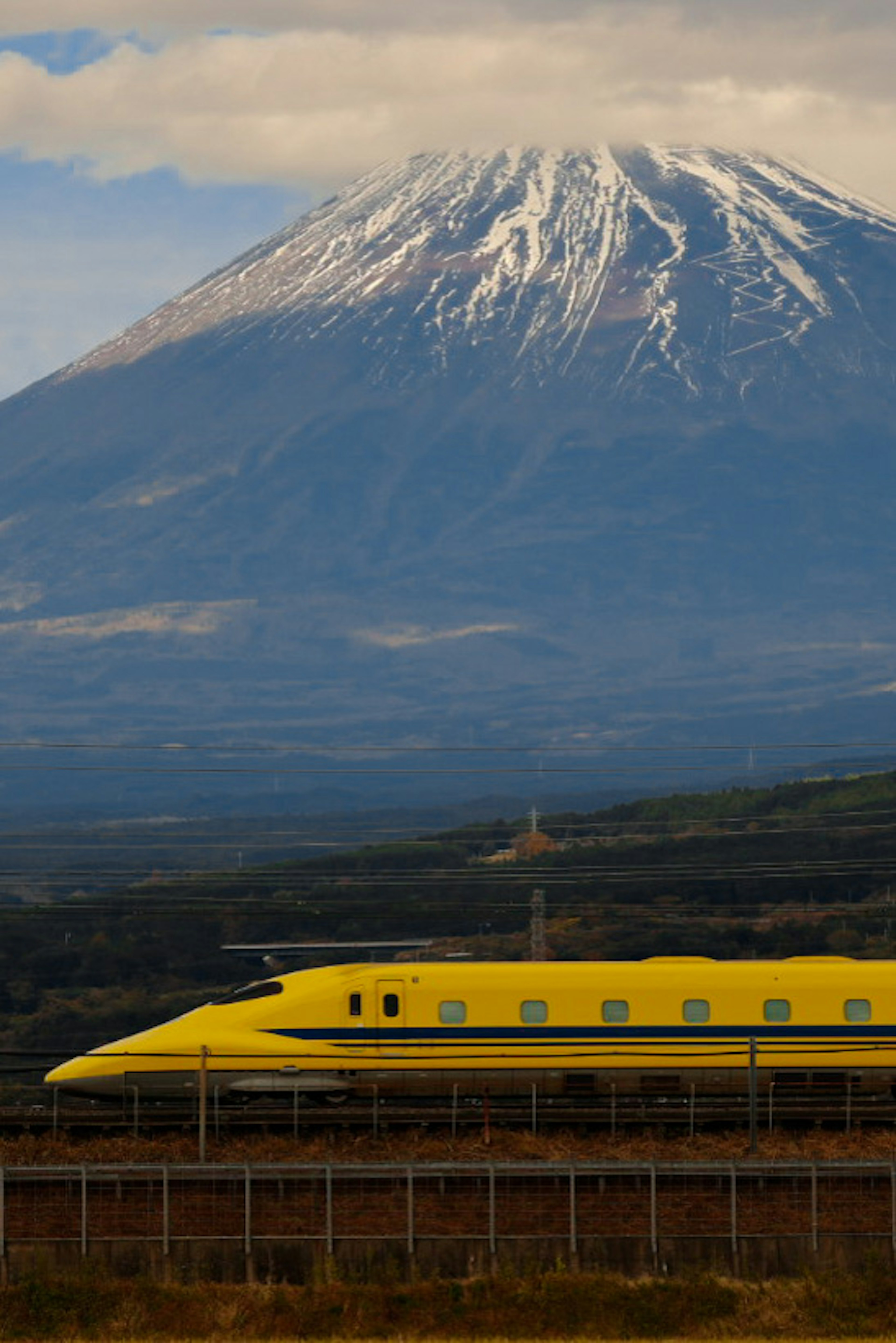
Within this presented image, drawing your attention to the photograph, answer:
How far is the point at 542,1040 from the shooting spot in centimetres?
5688

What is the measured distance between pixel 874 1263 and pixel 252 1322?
1106cm

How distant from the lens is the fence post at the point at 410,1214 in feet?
149

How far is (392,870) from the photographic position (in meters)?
184

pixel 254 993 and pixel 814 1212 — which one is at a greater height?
pixel 254 993

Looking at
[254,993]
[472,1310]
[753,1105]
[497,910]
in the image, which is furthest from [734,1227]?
[497,910]

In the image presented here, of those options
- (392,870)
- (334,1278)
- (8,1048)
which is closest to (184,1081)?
(334,1278)

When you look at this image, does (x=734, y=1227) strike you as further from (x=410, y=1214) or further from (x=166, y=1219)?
(x=166, y=1219)

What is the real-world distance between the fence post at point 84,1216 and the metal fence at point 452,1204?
0.06m

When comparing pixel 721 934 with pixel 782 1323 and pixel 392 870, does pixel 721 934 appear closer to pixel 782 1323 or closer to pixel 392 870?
pixel 392 870

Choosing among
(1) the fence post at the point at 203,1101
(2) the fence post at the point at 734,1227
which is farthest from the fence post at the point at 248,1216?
(2) the fence post at the point at 734,1227

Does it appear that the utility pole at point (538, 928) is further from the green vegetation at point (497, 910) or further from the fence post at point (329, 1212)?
the fence post at point (329, 1212)

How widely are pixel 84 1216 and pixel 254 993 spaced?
12675 millimetres

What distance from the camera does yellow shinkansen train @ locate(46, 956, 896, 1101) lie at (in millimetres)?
56750

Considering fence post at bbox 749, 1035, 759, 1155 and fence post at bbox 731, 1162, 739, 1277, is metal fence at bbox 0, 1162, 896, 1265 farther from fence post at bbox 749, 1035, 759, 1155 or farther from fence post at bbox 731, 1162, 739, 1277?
fence post at bbox 749, 1035, 759, 1155
